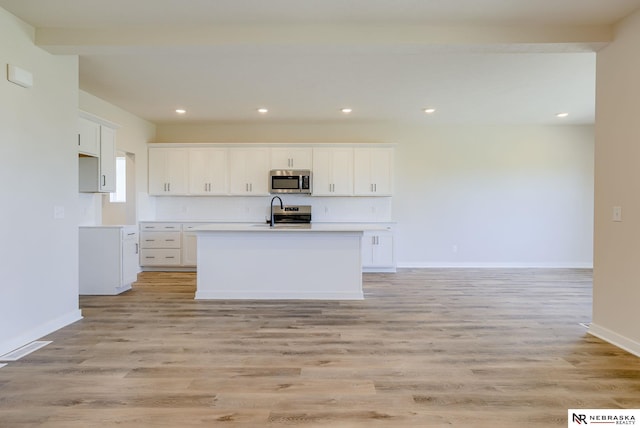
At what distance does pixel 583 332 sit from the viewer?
325 cm

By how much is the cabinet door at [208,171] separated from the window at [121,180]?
3.75 ft

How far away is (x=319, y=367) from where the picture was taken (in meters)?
2.52

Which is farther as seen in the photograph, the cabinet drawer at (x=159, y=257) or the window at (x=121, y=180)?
the window at (x=121, y=180)

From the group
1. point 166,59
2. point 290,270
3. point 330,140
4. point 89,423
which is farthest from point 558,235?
point 89,423

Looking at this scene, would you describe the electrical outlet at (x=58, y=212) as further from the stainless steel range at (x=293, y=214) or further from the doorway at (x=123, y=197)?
the stainless steel range at (x=293, y=214)

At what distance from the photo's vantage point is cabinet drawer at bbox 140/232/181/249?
6254 mm

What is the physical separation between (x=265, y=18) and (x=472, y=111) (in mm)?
4065

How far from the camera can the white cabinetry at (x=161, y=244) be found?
6254 millimetres

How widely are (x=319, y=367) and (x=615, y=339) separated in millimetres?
2495

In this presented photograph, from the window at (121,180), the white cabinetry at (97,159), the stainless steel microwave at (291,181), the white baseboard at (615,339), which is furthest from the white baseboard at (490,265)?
the window at (121,180)

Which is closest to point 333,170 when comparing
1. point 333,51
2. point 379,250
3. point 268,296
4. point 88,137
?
point 379,250

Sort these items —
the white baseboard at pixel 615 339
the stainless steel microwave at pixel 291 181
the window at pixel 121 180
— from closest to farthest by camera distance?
the white baseboard at pixel 615 339, the stainless steel microwave at pixel 291 181, the window at pixel 121 180

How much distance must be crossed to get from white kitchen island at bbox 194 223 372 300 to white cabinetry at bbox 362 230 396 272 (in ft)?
5.92

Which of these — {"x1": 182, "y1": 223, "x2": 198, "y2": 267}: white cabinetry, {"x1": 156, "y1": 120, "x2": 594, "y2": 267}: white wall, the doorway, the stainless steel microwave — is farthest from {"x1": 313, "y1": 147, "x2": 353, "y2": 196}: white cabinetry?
the doorway
